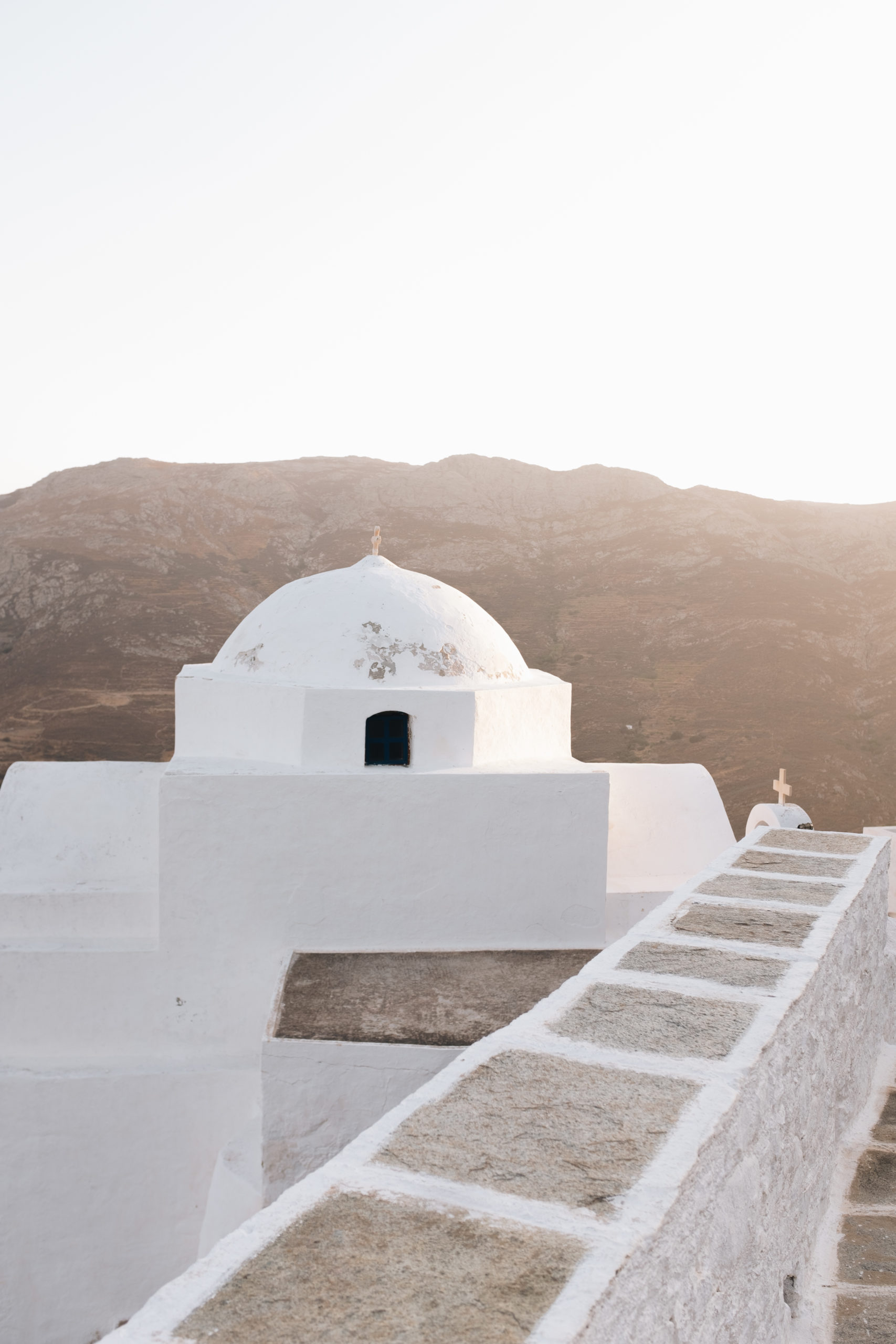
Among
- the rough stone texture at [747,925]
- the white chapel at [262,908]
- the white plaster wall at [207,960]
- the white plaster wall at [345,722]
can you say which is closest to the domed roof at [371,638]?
the white chapel at [262,908]

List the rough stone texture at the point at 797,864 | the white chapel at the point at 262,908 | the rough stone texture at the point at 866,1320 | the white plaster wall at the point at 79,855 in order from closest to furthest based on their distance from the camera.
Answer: the rough stone texture at the point at 866,1320 → the rough stone texture at the point at 797,864 → the white chapel at the point at 262,908 → the white plaster wall at the point at 79,855

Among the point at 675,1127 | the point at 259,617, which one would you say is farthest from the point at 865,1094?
the point at 259,617

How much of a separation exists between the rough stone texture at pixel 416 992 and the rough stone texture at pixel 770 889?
1.93m

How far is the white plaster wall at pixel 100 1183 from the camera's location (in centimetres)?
555

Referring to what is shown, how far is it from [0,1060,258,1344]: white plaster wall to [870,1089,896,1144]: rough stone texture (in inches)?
154

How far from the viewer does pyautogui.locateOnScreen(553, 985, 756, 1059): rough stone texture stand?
6.79ft

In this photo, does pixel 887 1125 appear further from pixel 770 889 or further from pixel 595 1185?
pixel 595 1185

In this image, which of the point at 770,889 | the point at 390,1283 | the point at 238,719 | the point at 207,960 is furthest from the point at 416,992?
the point at 390,1283

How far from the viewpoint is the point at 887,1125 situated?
2.86 m

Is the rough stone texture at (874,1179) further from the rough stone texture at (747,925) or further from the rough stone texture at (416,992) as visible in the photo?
the rough stone texture at (416,992)

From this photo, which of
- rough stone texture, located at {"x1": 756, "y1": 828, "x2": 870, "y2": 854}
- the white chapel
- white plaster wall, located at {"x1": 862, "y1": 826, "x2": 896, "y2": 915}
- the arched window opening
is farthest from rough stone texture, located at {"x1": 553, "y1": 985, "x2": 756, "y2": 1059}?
white plaster wall, located at {"x1": 862, "y1": 826, "x2": 896, "y2": 915}

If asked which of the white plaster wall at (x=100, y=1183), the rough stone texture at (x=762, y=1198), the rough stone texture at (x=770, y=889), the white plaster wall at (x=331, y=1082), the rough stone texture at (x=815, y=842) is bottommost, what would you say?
the white plaster wall at (x=100, y=1183)

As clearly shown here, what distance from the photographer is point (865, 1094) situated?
2973 mm

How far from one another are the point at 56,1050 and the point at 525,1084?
5.03 m
